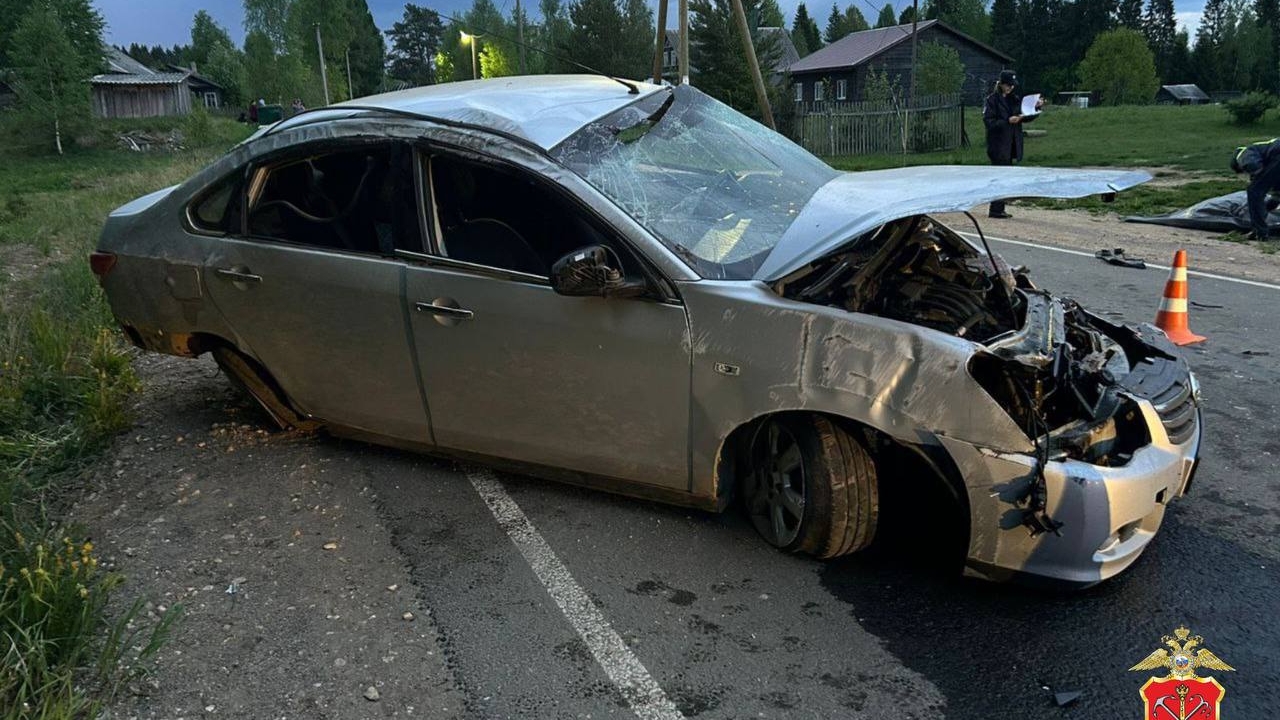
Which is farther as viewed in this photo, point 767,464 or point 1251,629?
point 767,464

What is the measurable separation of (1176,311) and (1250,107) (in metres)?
26.1

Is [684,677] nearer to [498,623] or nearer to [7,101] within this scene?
[498,623]

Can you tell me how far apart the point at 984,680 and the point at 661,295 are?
65.8 inches

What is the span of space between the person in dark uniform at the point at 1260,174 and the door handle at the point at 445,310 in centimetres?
973

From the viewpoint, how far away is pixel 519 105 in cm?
427

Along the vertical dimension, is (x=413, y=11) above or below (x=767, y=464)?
above

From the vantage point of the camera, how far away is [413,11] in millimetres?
138625

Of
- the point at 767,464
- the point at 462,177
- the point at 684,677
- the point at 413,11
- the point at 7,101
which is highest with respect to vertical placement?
the point at 413,11

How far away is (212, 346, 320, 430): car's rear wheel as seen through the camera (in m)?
4.86

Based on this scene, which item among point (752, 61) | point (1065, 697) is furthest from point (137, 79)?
point (1065, 697)

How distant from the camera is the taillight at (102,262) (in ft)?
16.5

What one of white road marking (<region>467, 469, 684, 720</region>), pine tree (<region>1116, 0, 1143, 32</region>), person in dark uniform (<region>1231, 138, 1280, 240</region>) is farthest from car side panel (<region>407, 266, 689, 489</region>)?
pine tree (<region>1116, 0, 1143, 32</region>)

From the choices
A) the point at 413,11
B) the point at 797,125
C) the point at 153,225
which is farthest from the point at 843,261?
the point at 413,11

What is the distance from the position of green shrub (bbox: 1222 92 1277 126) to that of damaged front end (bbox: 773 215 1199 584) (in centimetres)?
2890
